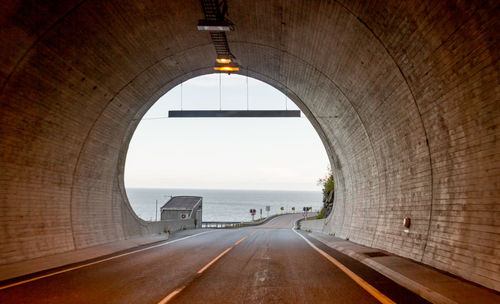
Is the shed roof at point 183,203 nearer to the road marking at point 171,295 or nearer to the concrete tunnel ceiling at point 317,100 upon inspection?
the concrete tunnel ceiling at point 317,100

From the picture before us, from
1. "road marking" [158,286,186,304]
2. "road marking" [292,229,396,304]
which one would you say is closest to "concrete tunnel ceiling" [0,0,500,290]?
"road marking" [292,229,396,304]

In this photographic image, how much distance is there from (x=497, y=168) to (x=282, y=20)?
27.7 ft

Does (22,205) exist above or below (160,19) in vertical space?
below

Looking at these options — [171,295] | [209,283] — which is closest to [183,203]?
[209,283]

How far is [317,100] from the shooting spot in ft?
61.7

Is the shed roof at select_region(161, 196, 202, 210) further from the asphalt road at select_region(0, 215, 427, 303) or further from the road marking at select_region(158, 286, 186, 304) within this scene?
the road marking at select_region(158, 286, 186, 304)

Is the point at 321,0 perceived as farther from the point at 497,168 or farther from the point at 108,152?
the point at 108,152

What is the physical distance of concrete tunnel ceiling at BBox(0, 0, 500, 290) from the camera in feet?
25.7

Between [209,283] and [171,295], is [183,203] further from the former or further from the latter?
[171,295]

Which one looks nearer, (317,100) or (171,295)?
(171,295)

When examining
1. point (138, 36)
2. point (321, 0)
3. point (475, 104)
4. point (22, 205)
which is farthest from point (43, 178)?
point (475, 104)

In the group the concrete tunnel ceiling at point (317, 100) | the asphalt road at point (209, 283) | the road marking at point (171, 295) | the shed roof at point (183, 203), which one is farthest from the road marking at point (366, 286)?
the shed roof at point (183, 203)

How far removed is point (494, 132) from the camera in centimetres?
728

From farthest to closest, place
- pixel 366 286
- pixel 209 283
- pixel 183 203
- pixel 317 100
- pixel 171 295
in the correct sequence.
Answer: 1. pixel 183 203
2. pixel 317 100
3. pixel 209 283
4. pixel 366 286
5. pixel 171 295
